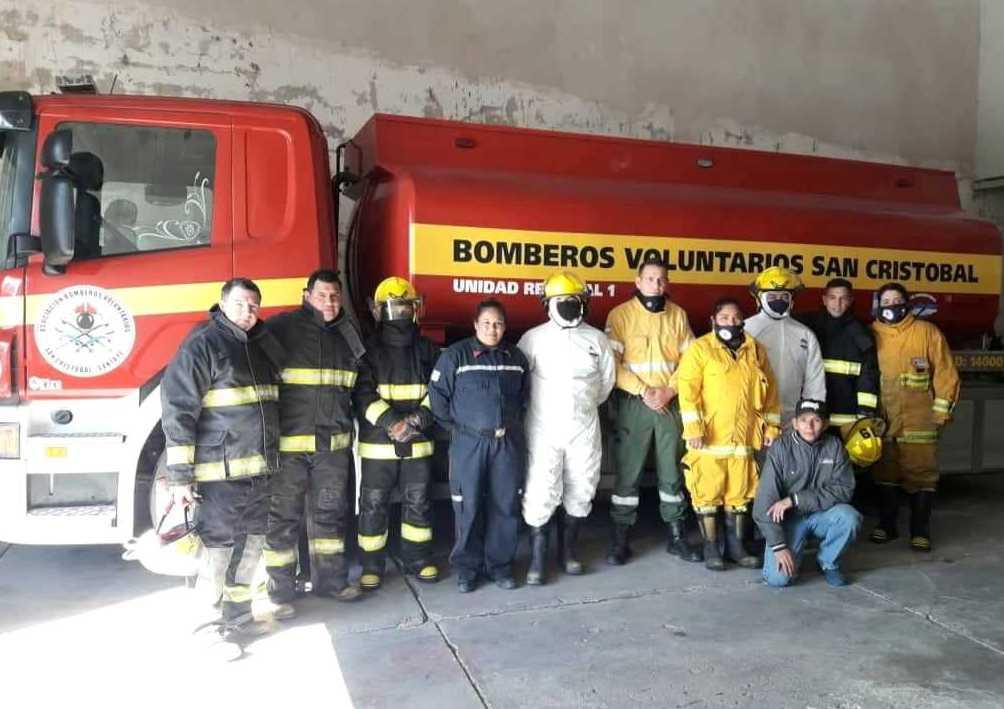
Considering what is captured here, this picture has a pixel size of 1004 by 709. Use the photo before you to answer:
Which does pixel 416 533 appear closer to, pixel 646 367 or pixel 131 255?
pixel 646 367

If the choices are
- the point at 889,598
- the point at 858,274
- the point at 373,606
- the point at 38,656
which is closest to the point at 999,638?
the point at 889,598

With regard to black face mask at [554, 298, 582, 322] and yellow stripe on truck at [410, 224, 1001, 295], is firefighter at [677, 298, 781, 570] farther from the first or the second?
black face mask at [554, 298, 582, 322]

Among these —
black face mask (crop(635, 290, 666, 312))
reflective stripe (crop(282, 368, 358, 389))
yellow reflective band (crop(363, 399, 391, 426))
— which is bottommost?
yellow reflective band (crop(363, 399, 391, 426))

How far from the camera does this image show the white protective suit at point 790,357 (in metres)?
4.76

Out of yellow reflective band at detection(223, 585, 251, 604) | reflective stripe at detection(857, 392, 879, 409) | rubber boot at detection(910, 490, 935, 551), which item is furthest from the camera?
rubber boot at detection(910, 490, 935, 551)

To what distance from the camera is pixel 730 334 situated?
4.39m

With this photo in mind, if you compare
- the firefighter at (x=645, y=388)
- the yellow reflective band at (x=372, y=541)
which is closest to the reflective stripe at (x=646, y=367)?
the firefighter at (x=645, y=388)

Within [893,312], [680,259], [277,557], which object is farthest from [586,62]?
[277,557]

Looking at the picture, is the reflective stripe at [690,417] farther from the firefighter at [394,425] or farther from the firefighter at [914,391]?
the firefighter at [914,391]

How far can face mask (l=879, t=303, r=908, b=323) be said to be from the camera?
4.98m

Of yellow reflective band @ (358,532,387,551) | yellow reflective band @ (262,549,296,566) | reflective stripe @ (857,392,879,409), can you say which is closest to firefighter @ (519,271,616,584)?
yellow reflective band @ (358,532,387,551)

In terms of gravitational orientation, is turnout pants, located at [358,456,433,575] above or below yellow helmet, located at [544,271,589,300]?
below

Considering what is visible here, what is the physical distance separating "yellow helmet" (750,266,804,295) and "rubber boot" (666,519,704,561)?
59.0 inches

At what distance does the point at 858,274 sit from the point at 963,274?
96cm
